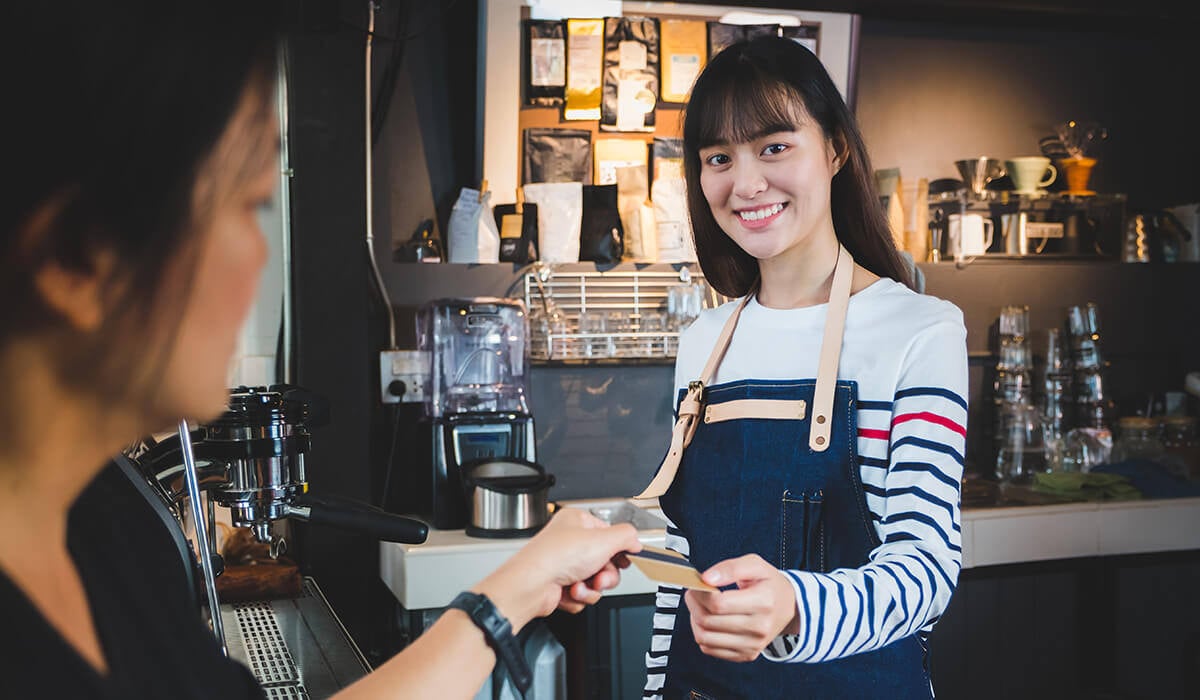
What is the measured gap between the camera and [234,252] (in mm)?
569

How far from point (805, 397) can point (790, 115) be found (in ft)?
1.44

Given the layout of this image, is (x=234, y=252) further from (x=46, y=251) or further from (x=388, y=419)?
(x=388, y=419)

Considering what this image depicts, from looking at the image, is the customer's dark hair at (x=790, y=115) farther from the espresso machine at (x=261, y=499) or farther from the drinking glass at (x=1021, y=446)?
the drinking glass at (x=1021, y=446)

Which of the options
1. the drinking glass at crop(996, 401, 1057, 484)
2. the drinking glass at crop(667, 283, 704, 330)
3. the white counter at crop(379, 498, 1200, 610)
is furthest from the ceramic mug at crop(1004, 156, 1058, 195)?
the drinking glass at crop(667, 283, 704, 330)

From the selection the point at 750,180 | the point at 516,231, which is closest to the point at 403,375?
the point at 516,231

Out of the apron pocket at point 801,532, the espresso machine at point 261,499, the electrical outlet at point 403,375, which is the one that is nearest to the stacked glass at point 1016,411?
the electrical outlet at point 403,375

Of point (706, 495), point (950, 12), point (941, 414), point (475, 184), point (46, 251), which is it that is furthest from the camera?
point (950, 12)

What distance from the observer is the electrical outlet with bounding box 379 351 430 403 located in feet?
10.6

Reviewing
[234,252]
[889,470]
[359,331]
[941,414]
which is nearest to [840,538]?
[889,470]

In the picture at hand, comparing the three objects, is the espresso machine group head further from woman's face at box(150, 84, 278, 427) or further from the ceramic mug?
the ceramic mug

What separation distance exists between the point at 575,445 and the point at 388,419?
679 millimetres

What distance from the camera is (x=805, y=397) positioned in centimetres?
150

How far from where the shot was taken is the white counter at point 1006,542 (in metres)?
2.75

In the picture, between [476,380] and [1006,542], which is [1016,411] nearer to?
[1006,542]
